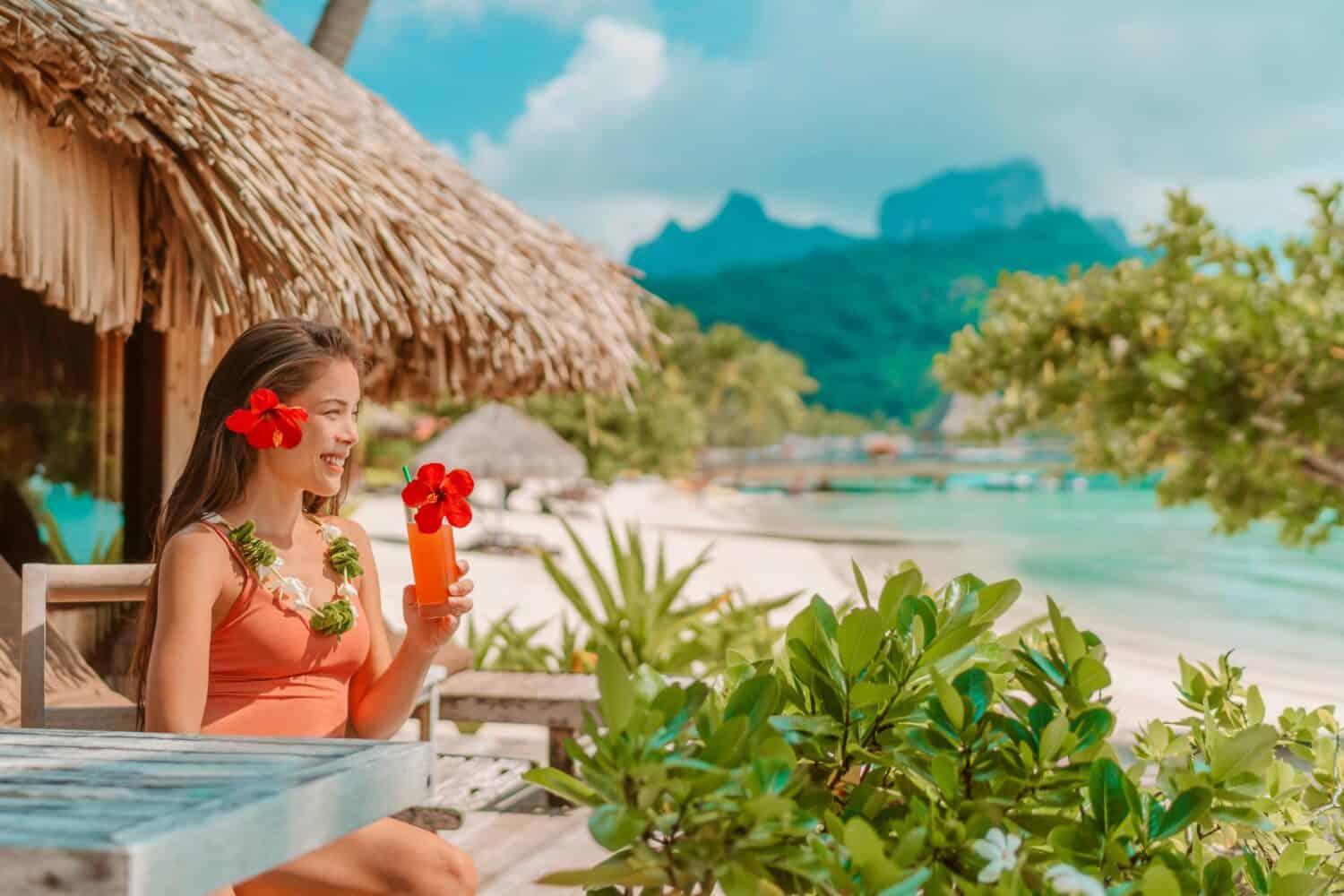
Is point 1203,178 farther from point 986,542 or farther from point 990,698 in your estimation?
point 990,698

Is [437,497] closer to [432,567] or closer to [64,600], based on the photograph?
[432,567]

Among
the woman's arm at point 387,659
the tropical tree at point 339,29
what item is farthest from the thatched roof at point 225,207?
the tropical tree at point 339,29

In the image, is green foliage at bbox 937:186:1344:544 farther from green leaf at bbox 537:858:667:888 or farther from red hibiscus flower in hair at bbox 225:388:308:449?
green leaf at bbox 537:858:667:888

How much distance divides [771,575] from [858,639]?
1762cm

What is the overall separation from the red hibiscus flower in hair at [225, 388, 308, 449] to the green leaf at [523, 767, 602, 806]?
35.5 inches

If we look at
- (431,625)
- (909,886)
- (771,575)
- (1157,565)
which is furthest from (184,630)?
(1157,565)

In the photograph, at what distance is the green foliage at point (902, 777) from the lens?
2.44 feet

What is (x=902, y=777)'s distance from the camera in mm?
990

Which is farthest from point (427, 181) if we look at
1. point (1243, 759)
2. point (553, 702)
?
point (1243, 759)

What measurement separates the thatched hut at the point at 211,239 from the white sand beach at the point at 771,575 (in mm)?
1211

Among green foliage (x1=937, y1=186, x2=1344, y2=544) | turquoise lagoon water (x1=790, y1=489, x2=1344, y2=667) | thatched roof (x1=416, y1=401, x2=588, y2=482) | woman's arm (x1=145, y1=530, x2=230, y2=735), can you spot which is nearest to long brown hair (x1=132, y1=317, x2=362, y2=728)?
woman's arm (x1=145, y1=530, x2=230, y2=735)

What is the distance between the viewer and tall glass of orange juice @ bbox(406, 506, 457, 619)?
60.3 inches

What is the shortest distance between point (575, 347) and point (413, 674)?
6.67ft

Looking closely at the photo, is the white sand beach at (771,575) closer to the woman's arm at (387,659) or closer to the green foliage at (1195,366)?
the woman's arm at (387,659)
